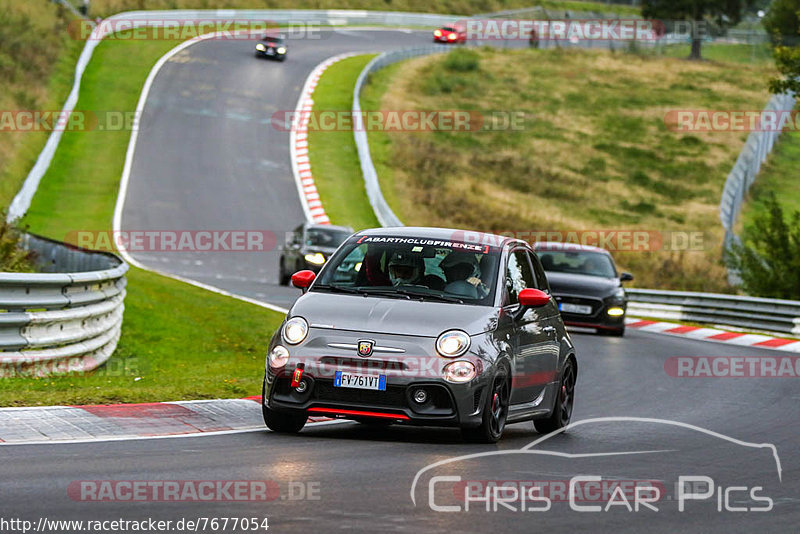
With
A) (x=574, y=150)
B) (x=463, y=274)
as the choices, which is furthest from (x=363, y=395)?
(x=574, y=150)

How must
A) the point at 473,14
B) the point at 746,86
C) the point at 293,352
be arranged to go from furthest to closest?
1. the point at 473,14
2. the point at 746,86
3. the point at 293,352

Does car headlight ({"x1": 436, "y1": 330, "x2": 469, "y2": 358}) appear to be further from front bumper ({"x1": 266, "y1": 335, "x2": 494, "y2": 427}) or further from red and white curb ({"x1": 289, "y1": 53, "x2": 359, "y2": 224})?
red and white curb ({"x1": 289, "y1": 53, "x2": 359, "y2": 224})

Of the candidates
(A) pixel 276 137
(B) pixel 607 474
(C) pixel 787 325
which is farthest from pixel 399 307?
(A) pixel 276 137

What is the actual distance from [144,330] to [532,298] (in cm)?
917

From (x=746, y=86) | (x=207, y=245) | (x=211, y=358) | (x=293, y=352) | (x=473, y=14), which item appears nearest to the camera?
(x=293, y=352)

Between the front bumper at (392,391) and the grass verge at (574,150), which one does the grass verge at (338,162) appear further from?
the front bumper at (392,391)

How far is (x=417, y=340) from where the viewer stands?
9742 millimetres

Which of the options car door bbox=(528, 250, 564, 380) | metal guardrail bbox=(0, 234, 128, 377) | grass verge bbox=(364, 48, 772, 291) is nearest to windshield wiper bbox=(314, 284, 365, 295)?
car door bbox=(528, 250, 564, 380)

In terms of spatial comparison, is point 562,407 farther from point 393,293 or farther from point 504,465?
point 504,465

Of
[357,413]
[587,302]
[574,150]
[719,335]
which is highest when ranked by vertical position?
[357,413]

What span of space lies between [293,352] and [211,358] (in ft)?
25.4

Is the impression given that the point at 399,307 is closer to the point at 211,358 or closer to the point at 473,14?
the point at 211,358

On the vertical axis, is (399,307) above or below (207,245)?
above

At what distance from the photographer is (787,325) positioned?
26.5 m
